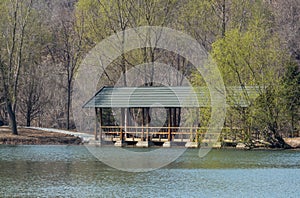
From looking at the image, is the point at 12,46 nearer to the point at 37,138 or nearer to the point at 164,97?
the point at 37,138

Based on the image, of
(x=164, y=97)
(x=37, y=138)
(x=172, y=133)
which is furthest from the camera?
(x=37, y=138)

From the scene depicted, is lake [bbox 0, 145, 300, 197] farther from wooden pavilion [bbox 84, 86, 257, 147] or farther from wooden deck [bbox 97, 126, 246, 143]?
wooden pavilion [bbox 84, 86, 257, 147]

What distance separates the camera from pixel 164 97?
129 feet

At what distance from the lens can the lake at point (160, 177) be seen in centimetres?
2034

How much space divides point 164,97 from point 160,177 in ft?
50.8

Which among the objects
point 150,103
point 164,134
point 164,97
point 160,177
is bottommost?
point 160,177

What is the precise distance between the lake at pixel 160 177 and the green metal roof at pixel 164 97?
407 centimetres

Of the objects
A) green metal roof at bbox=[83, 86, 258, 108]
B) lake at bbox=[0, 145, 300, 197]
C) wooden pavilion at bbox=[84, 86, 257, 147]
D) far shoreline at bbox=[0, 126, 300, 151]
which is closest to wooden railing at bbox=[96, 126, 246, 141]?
wooden pavilion at bbox=[84, 86, 257, 147]

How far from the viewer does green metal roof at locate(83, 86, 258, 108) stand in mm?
36594

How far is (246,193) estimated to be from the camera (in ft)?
66.2

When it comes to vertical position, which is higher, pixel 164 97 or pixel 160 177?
pixel 164 97

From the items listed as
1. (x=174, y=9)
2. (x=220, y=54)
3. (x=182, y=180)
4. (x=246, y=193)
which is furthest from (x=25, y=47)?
A: (x=246, y=193)

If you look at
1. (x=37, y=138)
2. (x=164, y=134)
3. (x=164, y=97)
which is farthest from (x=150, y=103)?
(x=37, y=138)

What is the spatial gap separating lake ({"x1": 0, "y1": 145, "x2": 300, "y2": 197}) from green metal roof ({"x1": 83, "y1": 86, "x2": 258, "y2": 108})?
13.3 ft
